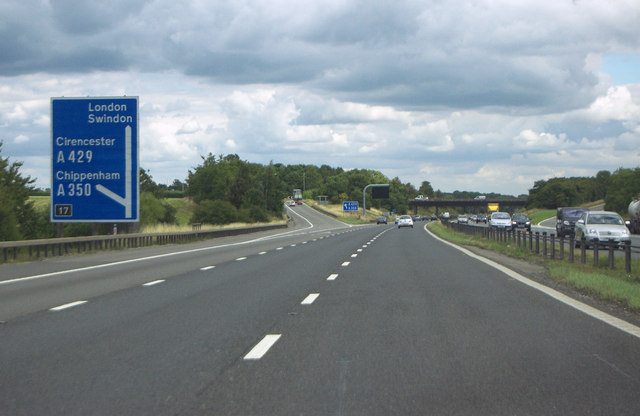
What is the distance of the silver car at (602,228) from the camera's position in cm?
2980

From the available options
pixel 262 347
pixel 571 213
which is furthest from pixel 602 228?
pixel 262 347

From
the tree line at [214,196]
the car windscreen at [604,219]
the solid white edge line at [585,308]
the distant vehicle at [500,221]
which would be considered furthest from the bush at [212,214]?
the solid white edge line at [585,308]

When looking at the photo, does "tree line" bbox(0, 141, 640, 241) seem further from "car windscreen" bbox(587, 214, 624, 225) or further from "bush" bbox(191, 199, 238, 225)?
"car windscreen" bbox(587, 214, 624, 225)

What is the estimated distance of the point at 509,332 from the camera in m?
8.83

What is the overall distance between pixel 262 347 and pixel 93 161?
24.0 meters

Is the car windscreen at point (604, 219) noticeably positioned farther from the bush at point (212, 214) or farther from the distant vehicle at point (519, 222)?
the bush at point (212, 214)

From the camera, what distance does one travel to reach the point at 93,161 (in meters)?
30.0

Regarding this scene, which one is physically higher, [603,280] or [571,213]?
[571,213]

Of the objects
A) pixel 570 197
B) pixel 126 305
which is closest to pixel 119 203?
pixel 126 305

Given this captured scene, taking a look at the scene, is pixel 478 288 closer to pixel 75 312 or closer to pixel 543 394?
pixel 75 312

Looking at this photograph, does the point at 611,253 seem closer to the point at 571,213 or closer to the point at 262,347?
the point at 262,347

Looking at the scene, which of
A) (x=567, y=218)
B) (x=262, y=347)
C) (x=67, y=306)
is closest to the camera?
(x=262, y=347)

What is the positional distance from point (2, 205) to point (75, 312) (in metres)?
30.4

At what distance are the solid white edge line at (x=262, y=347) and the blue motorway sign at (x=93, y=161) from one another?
892 inches
